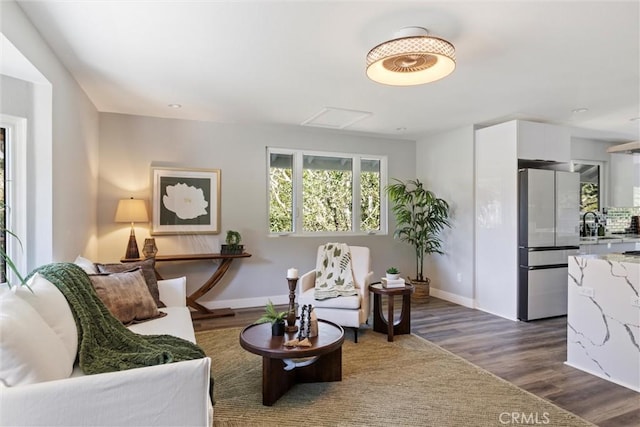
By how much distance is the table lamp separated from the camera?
3.90 metres

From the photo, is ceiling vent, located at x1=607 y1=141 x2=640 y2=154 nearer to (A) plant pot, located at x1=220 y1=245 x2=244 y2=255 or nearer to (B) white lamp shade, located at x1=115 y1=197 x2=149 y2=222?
(A) plant pot, located at x1=220 y1=245 x2=244 y2=255

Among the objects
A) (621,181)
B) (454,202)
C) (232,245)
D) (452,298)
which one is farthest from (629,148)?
(232,245)

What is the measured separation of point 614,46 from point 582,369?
92.5 inches

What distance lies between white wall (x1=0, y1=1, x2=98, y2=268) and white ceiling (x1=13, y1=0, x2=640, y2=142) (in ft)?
0.44

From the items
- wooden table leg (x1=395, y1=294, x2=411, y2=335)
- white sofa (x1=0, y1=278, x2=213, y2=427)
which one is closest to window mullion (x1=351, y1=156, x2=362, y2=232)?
wooden table leg (x1=395, y1=294, x2=411, y2=335)

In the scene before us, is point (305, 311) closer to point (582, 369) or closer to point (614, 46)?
point (582, 369)

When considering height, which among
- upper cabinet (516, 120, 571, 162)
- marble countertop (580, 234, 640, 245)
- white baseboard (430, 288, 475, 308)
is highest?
upper cabinet (516, 120, 571, 162)

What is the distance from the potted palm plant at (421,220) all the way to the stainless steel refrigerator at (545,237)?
1.14 metres

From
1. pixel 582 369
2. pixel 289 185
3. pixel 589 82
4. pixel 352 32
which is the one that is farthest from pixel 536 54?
pixel 289 185

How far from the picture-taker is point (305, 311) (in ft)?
8.32

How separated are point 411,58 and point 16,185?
2810 millimetres

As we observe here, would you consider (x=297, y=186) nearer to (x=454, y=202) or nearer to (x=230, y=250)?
(x=230, y=250)

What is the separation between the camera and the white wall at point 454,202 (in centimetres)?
480

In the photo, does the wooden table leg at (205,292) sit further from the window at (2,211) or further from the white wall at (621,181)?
the white wall at (621,181)
